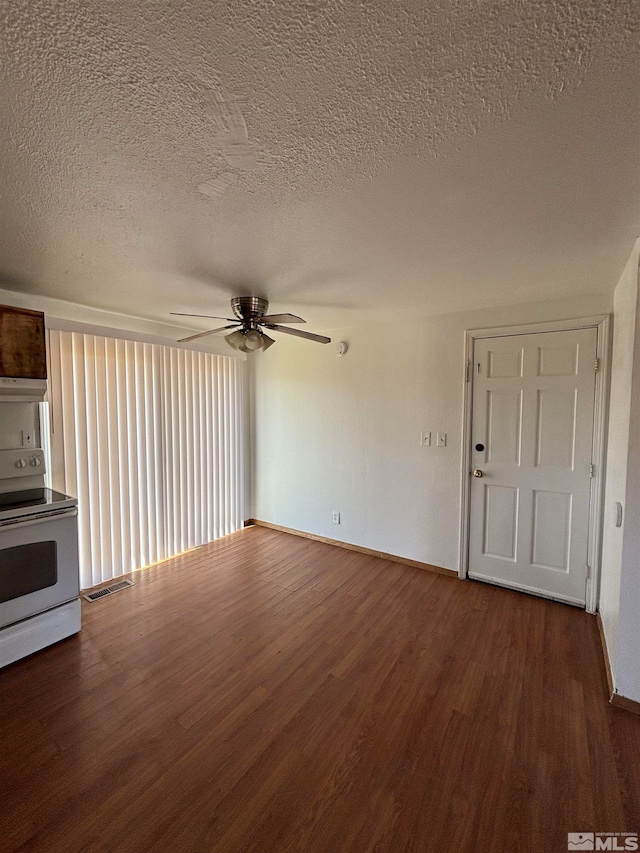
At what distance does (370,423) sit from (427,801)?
2.62 meters

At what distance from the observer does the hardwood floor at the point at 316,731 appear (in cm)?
126

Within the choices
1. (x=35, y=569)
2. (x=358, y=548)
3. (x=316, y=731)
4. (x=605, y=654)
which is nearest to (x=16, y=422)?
(x=35, y=569)

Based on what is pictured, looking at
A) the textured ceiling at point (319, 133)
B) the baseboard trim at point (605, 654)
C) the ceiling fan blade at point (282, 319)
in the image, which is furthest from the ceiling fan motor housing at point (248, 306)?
the baseboard trim at point (605, 654)

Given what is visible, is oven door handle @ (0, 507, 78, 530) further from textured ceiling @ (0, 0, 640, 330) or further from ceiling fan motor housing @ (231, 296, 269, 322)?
ceiling fan motor housing @ (231, 296, 269, 322)

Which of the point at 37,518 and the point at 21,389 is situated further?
the point at 21,389

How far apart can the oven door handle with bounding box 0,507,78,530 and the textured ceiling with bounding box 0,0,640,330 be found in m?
1.47

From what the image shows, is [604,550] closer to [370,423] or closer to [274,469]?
[370,423]

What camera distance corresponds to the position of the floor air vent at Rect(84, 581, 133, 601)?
2.77 m

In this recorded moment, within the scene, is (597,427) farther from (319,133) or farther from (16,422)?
(16,422)

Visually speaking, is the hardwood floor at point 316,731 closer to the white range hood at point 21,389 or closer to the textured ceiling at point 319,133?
the white range hood at point 21,389

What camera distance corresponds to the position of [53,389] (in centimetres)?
268

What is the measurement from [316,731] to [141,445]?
267 cm

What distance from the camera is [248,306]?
2.47m

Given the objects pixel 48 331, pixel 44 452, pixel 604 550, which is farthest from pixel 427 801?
pixel 48 331
